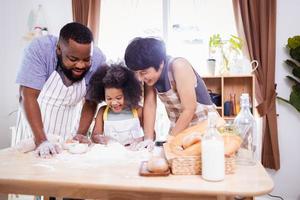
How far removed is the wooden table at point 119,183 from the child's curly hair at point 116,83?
1.97ft

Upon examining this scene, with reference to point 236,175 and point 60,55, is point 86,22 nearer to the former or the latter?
point 60,55

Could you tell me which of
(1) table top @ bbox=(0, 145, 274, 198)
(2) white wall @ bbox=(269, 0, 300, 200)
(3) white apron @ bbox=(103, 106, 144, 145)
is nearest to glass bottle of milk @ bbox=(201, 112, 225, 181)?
(1) table top @ bbox=(0, 145, 274, 198)

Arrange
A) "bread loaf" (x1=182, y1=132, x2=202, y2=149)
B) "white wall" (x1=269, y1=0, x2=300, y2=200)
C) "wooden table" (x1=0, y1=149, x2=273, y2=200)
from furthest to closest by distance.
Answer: "white wall" (x1=269, y1=0, x2=300, y2=200)
"bread loaf" (x1=182, y1=132, x2=202, y2=149)
"wooden table" (x1=0, y1=149, x2=273, y2=200)

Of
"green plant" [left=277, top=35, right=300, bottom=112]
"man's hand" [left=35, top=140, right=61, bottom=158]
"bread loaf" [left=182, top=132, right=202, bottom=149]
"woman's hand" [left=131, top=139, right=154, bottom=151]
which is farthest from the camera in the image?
"green plant" [left=277, top=35, right=300, bottom=112]

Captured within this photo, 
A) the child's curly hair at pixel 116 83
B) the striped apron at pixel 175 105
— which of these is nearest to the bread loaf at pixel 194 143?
the striped apron at pixel 175 105

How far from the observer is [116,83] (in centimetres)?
142

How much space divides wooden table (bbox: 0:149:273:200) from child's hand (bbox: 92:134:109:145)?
1.43 ft

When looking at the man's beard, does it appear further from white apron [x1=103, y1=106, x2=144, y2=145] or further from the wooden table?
the wooden table

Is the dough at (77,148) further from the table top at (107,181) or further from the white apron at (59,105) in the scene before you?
the white apron at (59,105)

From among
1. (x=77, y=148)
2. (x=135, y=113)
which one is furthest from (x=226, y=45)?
(x=77, y=148)

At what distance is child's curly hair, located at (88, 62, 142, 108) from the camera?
4.67 ft

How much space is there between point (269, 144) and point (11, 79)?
9.16 feet

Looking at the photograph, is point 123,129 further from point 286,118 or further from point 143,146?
point 286,118

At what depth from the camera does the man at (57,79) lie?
1.31m
